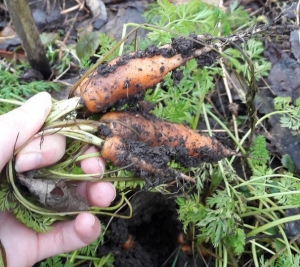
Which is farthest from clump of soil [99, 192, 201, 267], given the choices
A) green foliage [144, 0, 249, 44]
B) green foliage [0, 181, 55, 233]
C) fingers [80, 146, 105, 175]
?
green foliage [144, 0, 249, 44]

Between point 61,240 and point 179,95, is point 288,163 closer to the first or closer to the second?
point 179,95

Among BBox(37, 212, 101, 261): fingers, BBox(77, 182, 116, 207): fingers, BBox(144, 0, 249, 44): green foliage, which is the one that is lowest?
BBox(37, 212, 101, 261): fingers

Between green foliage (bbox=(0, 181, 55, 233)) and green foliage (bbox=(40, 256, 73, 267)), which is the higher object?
green foliage (bbox=(0, 181, 55, 233))

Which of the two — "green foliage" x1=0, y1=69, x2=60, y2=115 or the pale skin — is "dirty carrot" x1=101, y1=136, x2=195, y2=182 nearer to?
the pale skin

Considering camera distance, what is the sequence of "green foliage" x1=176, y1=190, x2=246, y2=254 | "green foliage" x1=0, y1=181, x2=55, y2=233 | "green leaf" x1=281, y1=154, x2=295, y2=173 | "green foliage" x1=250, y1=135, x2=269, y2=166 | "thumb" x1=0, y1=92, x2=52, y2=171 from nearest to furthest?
"thumb" x1=0, y1=92, x2=52, y2=171 → "green foliage" x1=0, y1=181, x2=55, y2=233 → "green foliage" x1=176, y1=190, x2=246, y2=254 → "green foliage" x1=250, y1=135, x2=269, y2=166 → "green leaf" x1=281, y1=154, x2=295, y2=173

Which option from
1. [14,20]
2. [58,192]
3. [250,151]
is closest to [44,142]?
[58,192]

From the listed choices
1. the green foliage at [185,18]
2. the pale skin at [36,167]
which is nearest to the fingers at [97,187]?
the pale skin at [36,167]

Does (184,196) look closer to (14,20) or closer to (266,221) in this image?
(266,221)

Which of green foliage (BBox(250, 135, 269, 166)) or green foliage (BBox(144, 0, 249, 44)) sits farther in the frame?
green foliage (BBox(250, 135, 269, 166))
